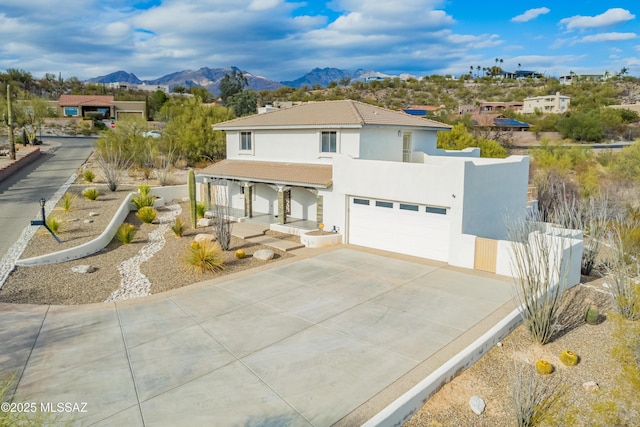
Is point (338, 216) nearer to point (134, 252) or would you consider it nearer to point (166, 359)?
point (134, 252)

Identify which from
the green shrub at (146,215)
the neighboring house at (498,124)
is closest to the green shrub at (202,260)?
the green shrub at (146,215)

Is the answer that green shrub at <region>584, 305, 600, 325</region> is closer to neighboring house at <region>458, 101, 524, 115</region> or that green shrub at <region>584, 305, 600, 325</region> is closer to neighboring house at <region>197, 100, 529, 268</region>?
neighboring house at <region>197, 100, 529, 268</region>

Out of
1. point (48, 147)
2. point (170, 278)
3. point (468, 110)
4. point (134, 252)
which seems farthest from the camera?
point (468, 110)

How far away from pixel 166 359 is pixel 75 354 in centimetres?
215

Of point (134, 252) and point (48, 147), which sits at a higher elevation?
point (48, 147)

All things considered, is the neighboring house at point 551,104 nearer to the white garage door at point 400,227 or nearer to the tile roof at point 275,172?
the tile roof at point 275,172

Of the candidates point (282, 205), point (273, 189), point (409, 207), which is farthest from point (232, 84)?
point (409, 207)

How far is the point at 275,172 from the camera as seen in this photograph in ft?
83.6

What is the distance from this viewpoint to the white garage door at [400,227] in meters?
19.0

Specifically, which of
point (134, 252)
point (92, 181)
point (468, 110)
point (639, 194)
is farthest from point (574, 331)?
point (468, 110)

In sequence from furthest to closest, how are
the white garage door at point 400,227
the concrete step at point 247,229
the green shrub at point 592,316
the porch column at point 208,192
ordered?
the porch column at point 208,192
the concrete step at point 247,229
the white garage door at point 400,227
the green shrub at point 592,316

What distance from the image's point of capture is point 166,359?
1030 cm

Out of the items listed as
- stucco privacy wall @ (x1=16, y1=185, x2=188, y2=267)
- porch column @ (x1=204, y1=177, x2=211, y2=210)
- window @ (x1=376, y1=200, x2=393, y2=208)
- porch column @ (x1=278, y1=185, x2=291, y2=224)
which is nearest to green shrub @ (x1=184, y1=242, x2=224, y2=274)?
stucco privacy wall @ (x1=16, y1=185, x2=188, y2=267)

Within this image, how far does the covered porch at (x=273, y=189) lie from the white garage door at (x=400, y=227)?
87.2 inches
